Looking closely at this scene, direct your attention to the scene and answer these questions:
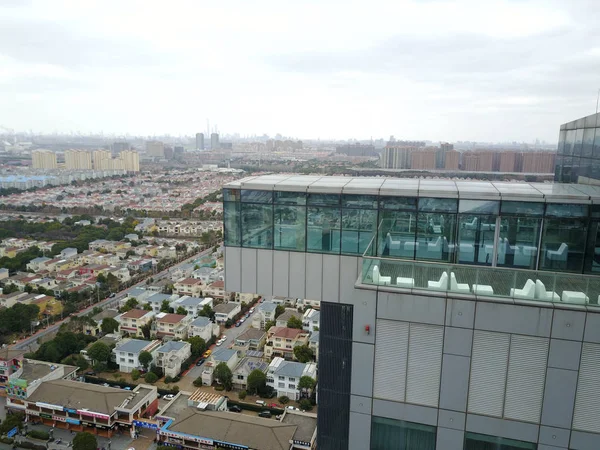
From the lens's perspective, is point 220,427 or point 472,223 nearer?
point 472,223

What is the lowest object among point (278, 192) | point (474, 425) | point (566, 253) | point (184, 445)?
point (184, 445)

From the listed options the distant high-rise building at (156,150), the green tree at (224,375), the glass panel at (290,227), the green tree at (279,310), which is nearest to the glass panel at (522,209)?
the glass panel at (290,227)

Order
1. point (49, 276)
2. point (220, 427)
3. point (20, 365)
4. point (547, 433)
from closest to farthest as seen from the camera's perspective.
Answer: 1. point (547, 433)
2. point (220, 427)
3. point (20, 365)
4. point (49, 276)

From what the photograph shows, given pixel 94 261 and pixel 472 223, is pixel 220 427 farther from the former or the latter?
pixel 94 261

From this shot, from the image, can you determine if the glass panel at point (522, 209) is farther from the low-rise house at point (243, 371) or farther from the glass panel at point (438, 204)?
the low-rise house at point (243, 371)

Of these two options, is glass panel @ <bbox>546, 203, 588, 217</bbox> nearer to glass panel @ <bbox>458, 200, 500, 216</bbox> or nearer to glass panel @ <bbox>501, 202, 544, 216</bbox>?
glass panel @ <bbox>501, 202, 544, 216</bbox>

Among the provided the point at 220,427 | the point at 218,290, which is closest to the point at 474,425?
the point at 220,427

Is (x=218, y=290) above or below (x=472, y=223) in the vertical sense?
below

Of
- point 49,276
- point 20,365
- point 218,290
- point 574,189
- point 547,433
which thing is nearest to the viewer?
point 547,433

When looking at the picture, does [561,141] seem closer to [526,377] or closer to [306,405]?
[526,377]

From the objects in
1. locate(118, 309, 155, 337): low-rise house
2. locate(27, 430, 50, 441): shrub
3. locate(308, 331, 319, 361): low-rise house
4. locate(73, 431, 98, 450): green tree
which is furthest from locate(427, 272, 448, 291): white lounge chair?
locate(118, 309, 155, 337): low-rise house
